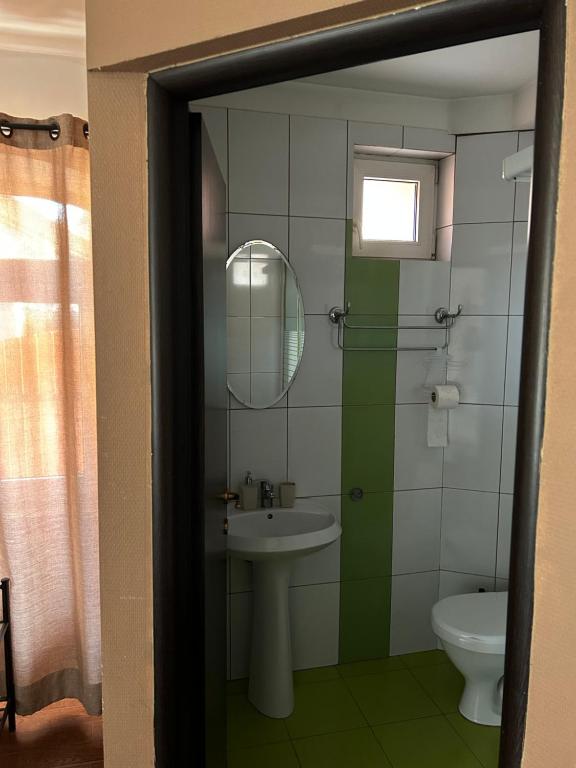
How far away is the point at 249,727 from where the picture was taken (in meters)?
2.19

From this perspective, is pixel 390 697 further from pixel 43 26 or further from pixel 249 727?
pixel 43 26

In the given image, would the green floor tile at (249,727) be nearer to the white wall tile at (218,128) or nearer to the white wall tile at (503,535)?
the white wall tile at (503,535)

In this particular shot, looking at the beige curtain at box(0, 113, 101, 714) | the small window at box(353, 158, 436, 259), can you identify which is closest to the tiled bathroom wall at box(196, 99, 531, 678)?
the small window at box(353, 158, 436, 259)

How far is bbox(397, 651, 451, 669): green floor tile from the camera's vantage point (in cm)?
261

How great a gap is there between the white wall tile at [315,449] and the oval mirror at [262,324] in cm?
15

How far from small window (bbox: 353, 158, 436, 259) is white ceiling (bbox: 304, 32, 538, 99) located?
0.31m

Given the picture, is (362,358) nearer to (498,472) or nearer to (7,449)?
(498,472)

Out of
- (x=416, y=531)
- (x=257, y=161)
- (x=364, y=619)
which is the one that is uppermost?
(x=257, y=161)

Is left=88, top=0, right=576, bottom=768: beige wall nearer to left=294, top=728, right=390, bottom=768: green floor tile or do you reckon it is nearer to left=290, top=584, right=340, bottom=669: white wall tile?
left=294, top=728, right=390, bottom=768: green floor tile

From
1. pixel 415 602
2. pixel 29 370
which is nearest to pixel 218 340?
pixel 29 370

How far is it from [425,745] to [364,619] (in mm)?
568

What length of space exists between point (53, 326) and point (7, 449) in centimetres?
49

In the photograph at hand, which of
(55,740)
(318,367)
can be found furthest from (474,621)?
(55,740)

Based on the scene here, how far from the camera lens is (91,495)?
223cm
